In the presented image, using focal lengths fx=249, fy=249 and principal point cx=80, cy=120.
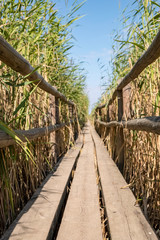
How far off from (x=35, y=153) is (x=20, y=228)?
83 centimetres

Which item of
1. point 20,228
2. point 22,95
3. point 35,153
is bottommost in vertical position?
point 20,228

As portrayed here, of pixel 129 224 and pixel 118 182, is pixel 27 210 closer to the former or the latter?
pixel 129 224

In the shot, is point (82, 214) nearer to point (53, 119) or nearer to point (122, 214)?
point (122, 214)

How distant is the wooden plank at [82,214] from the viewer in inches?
42.0

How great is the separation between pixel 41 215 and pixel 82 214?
22cm

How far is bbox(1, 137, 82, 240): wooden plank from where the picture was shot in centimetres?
101

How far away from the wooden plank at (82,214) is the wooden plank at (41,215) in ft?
0.19

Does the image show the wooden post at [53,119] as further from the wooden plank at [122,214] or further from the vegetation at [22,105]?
the wooden plank at [122,214]

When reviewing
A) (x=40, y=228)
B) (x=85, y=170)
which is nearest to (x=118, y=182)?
(x=85, y=170)

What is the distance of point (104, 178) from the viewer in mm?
1903

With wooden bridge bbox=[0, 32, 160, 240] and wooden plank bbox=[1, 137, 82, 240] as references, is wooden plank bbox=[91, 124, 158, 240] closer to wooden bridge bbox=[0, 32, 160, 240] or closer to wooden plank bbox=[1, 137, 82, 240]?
wooden bridge bbox=[0, 32, 160, 240]

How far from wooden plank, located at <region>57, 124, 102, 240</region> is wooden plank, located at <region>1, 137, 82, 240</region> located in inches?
2.3

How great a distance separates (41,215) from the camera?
1190 millimetres

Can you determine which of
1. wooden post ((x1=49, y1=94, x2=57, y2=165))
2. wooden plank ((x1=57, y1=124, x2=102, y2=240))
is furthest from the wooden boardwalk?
wooden post ((x1=49, y1=94, x2=57, y2=165))
